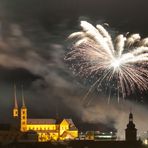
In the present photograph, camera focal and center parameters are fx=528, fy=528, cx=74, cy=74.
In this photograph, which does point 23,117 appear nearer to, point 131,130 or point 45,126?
point 45,126

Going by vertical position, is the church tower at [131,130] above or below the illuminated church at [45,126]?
below

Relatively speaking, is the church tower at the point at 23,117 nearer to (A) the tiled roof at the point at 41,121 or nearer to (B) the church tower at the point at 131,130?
(A) the tiled roof at the point at 41,121

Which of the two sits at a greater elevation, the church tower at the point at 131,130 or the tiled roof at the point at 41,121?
the tiled roof at the point at 41,121

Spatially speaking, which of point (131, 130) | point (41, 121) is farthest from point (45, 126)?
point (131, 130)

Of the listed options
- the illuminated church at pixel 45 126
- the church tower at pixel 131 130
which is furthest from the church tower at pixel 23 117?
the church tower at pixel 131 130

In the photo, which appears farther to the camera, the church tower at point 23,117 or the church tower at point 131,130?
the church tower at point 23,117

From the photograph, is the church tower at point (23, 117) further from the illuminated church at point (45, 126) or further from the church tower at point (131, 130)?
the church tower at point (131, 130)

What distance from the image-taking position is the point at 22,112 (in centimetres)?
18525

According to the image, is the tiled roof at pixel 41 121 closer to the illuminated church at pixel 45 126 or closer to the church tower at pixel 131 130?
the illuminated church at pixel 45 126

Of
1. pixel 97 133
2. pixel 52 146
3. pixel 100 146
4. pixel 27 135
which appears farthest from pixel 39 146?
pixel 97 133

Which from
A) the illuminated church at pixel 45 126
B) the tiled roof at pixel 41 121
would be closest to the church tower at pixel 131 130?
the illuminated church at pixel 45 126

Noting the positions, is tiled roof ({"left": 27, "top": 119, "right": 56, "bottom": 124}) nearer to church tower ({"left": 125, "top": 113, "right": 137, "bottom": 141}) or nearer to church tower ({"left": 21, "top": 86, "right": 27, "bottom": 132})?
church tower ({"left": 21, "top": 86, "right": 27, "bottom": 132})

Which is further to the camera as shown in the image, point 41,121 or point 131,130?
point 41,121

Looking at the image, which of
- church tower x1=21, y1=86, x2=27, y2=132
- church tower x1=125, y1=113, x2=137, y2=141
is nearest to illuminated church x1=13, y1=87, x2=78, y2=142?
church tower x1=21, y1=86, x2=27, y2=132
